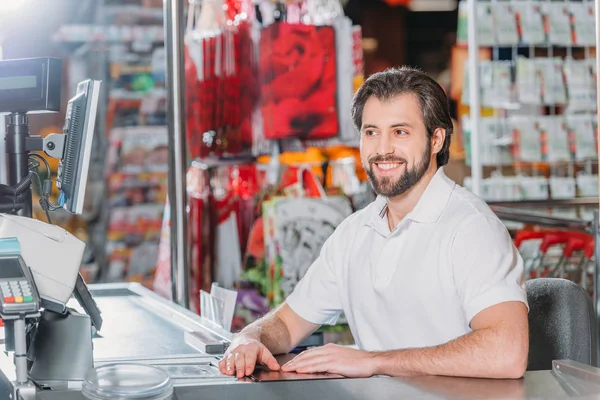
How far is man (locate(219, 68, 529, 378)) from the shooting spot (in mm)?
2066

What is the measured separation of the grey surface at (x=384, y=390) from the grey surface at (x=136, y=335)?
555 mm

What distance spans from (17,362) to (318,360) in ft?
2.12

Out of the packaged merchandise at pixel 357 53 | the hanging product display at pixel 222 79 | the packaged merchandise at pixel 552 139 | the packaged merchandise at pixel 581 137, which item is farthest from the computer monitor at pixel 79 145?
the packaged merchandise at pixel 581 137

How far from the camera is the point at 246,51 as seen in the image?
4.71m

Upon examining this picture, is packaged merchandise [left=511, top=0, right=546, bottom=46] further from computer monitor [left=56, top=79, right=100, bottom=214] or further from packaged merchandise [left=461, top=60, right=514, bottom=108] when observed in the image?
computer monitor [left=56, top=79, right=100, bottom=214]

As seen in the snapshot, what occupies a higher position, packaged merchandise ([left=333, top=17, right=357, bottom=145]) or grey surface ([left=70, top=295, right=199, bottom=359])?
packaged merchandise ([left=333, top=17, right=357, bottom=145])

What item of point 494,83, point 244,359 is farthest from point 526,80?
point 244,359

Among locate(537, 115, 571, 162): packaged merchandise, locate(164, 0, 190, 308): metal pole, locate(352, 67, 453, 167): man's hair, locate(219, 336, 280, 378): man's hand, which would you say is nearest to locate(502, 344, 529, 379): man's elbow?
locate(219, 336, 280, 378): man's hand

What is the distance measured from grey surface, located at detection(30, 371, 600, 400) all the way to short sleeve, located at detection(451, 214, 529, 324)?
12.3 inches

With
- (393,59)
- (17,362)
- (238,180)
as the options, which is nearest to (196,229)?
(238,180)

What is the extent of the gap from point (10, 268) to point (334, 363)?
727 millimetres

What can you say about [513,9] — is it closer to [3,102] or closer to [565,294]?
[565,294]

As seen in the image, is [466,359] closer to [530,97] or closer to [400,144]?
[400,144]

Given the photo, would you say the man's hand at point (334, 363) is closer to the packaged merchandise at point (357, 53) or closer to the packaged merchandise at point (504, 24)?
the packaged merchandise at point (357, 53)
